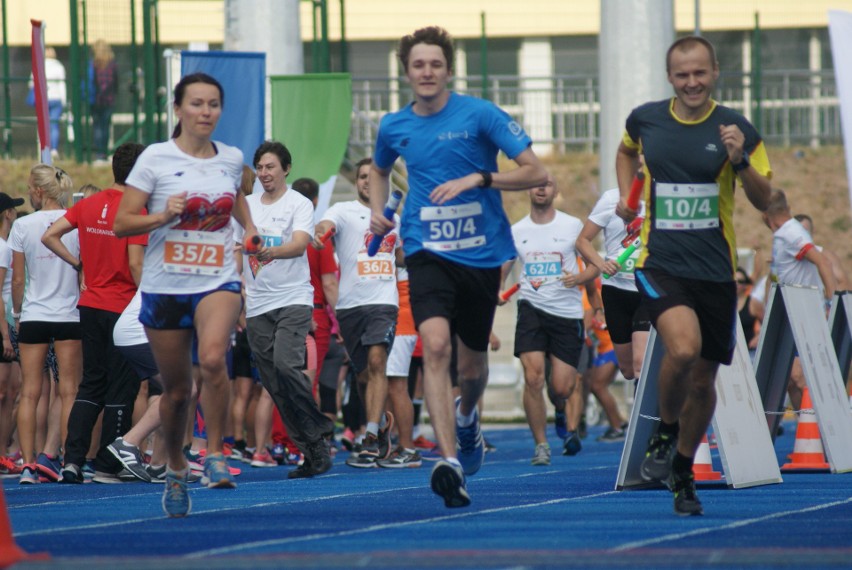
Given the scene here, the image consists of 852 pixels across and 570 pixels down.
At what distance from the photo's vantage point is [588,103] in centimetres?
3014

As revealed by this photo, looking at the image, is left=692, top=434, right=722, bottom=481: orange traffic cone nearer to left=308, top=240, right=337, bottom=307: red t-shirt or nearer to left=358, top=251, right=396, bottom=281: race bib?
left=358, top=251, right=396, bottom=281: race bib

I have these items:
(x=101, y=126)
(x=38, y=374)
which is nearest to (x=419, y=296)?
(x=38, y=374)

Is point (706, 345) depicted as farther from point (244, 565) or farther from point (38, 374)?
point (38, 374)

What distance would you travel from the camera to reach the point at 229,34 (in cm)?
1967

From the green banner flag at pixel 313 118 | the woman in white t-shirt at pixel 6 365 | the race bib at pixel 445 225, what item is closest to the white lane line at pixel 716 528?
the race bib at pixel 445 225

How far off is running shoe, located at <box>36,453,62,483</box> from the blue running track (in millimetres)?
414

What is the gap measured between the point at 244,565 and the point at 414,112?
344 cm

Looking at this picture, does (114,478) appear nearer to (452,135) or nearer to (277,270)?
(277,270)

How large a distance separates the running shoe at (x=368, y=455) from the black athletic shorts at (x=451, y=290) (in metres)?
4.82

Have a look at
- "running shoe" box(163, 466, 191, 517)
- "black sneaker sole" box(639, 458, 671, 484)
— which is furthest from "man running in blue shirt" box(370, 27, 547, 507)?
"running shoe" box(163, 466, 191, 517)

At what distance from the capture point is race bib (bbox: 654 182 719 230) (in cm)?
781

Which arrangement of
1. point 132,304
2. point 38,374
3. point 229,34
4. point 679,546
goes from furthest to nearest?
point 229,34, point 38,374, point 132,304, point 679,546

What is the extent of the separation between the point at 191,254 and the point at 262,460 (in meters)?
5.27

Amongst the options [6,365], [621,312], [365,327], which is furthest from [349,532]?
[6,365]
